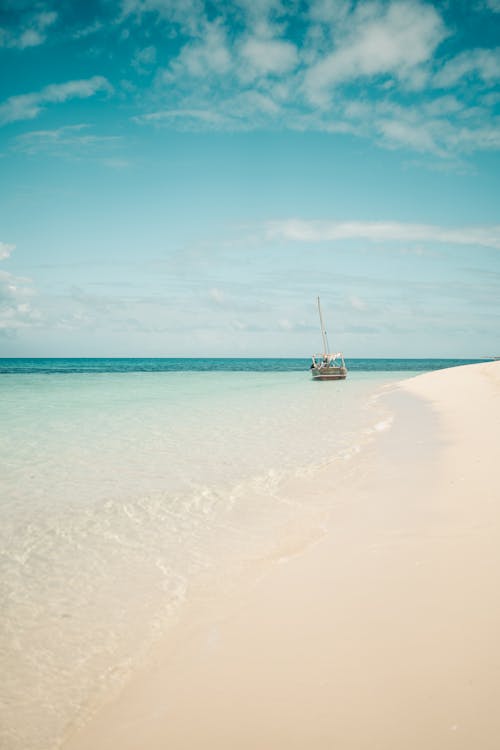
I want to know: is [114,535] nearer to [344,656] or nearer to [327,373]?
[344,656]

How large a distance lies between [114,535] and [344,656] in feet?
12.9

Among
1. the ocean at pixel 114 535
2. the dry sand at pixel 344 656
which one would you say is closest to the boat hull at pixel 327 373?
the ocean at pixel 114 535

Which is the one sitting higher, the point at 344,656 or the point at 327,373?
the point at 327,373

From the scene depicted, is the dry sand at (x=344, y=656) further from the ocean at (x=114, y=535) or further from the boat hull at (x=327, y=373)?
the boat hull at (x=327, y=373)

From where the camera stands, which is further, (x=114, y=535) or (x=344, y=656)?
(x=114, y=535)

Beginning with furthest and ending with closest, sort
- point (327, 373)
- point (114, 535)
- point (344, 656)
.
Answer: point (327, 373) → point (114, 535) → point (344, 656)

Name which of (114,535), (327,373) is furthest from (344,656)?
(327,373)

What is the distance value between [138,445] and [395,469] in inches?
277

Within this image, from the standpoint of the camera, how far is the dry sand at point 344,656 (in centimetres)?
254

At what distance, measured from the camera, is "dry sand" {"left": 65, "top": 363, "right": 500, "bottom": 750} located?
2.54 meters

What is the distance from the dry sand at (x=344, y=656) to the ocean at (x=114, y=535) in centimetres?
40

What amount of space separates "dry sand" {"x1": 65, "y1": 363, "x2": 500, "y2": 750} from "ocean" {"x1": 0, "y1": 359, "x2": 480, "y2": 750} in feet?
1.32

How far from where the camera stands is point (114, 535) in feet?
20.0

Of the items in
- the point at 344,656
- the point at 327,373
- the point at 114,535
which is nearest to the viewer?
the point at 344,656
